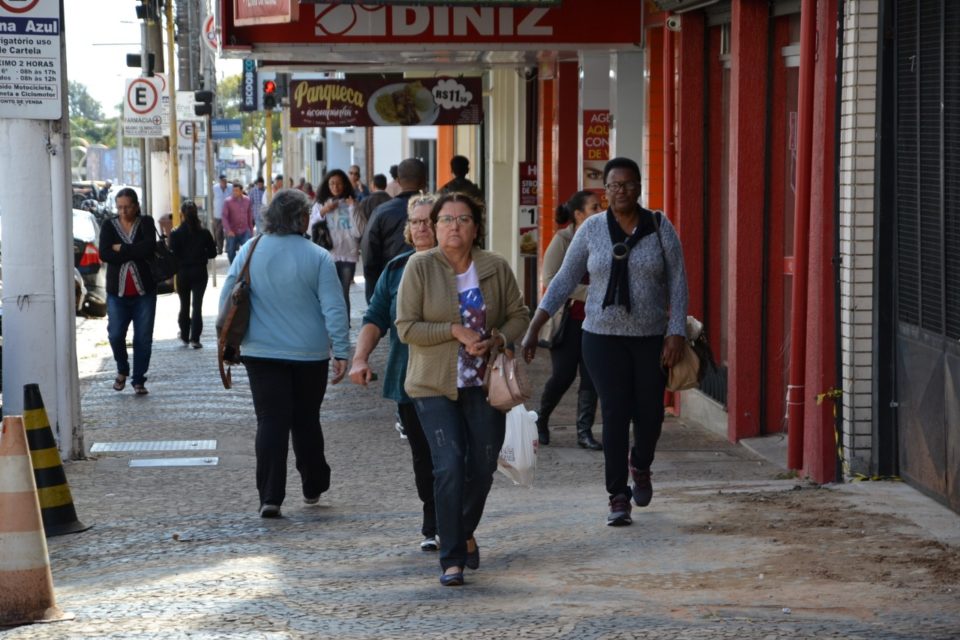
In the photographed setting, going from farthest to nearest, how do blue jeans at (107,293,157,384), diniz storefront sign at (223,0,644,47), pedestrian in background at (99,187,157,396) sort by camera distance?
blue jeans at (107,293,157,384) → pedestrian in background at (99,187,157,396) → diniz storefront sign at (223,0,644,47)

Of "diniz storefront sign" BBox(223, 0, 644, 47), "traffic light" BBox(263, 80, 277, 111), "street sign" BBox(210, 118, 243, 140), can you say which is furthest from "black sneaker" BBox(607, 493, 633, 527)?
"street sign" BBox(210, 118, 243, 140)

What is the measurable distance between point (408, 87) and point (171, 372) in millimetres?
4832

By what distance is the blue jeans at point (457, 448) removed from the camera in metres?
6.97

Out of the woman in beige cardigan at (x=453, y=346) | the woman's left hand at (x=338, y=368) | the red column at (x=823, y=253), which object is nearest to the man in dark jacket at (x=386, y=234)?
the woman's left hand at (x=338, y=368)

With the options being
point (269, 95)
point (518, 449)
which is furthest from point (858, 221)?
point (269, 95)

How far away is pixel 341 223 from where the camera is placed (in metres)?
17.5

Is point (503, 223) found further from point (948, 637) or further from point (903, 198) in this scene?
point (948, 637)

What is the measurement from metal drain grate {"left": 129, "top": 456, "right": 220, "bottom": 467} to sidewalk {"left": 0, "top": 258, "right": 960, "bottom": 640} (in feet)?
0.28

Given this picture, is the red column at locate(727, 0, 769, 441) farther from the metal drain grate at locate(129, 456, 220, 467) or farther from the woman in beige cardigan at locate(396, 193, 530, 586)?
the woman in beige cardigan at locate(396, 193, 530, 586)

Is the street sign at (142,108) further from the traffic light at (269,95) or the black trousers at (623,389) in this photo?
the black trousers at (623,389)

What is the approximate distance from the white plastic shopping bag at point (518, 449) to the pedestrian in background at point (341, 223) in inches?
395

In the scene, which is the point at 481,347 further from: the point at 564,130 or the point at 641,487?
the point at 564,130

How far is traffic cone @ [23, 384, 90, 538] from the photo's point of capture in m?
8.20

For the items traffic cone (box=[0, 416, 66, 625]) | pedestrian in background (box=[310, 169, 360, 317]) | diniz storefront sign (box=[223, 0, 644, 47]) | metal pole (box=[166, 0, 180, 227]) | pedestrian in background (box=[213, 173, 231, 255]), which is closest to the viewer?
traffic cone (box=[0, 416, 66, 625])
